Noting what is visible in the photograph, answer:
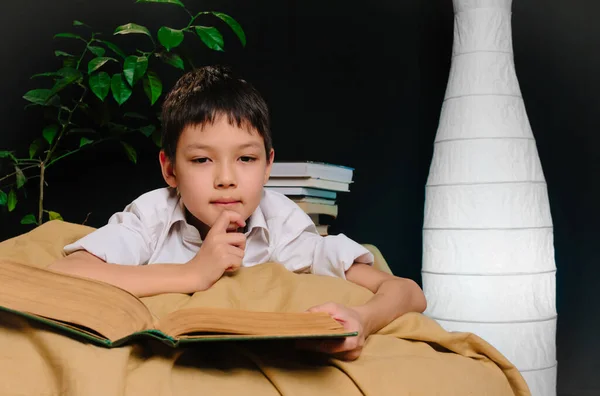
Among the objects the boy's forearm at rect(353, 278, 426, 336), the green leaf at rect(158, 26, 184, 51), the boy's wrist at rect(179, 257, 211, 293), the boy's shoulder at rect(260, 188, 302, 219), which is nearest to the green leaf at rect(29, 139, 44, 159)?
the green leaf at rect(158, 26, 184, 51)

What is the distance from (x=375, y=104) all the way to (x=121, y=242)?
5.42 feet

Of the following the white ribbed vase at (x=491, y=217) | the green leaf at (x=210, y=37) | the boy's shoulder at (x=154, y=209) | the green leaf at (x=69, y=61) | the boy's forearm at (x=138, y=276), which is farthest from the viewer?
the green leaf at (x=69, y=61)

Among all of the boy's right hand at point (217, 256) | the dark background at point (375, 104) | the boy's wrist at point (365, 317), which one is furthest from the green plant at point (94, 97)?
the boy's wrist at point (365, 317)

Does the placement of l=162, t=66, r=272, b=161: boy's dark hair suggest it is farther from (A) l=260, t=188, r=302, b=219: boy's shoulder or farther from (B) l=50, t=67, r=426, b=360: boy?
(A) l=260, t=188, r=302, b=219: boy's shoulder

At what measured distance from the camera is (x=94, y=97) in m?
2.29

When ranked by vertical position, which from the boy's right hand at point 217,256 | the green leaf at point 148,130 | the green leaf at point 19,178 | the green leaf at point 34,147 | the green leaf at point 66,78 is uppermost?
the green leaf at point 66,78

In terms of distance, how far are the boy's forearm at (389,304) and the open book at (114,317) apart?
0.56 ft

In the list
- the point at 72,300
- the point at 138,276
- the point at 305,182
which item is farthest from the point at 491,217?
the point at 72,300

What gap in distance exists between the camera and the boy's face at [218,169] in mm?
1229

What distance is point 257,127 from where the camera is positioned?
4.23ft

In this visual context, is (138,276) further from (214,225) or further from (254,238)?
(254,238)

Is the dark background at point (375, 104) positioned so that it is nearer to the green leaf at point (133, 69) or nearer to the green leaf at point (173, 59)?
the green leaf at point (173, 59)

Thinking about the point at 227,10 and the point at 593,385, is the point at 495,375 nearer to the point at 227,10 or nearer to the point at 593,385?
the point at 593,385

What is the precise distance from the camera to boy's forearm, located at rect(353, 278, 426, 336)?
988 mm
